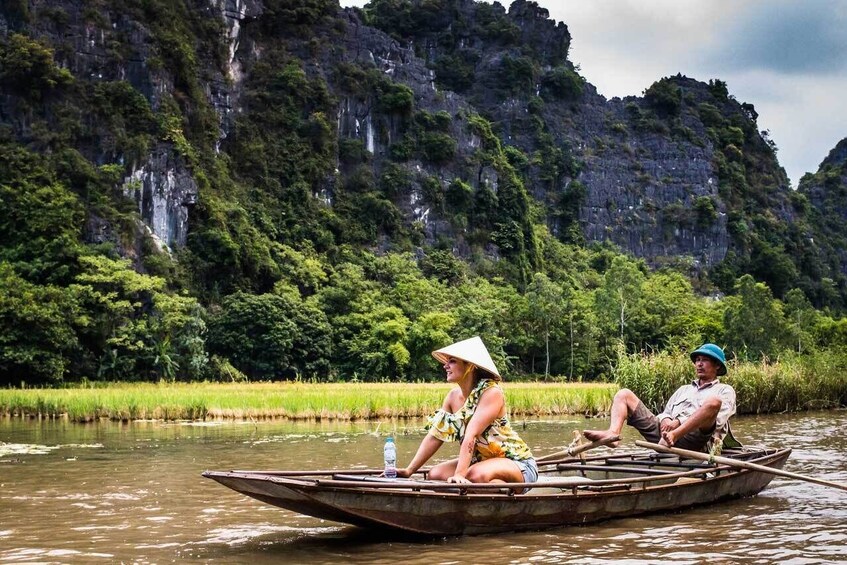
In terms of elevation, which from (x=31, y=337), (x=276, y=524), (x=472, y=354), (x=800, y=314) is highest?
(x=800, y=314)

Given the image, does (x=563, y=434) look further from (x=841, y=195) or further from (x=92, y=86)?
(x=841, y=195)

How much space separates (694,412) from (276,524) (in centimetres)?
461

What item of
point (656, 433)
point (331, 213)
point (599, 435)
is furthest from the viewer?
point (331, 213)

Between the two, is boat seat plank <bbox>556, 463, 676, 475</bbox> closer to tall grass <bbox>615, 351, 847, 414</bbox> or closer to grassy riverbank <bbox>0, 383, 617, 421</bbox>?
tall grass <bbox>615, 351, 847, 414</bbox>

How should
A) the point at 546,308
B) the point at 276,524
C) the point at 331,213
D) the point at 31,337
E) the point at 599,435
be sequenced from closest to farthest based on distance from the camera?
the point at 276,524
the point at 599,435
the point at 31,337
the point at 546,308
the point at 331,213

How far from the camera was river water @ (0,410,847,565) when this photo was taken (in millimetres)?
8344

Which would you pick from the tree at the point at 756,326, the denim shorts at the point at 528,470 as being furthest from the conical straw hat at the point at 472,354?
the tree at the point at 756,326

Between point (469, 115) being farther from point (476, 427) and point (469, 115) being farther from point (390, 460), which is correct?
point (476, 427)

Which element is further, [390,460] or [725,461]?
[725,461]

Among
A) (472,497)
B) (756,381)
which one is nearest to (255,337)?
(756,381)

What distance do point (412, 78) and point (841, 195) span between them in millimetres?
68192

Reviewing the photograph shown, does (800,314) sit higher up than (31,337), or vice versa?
(800,314)

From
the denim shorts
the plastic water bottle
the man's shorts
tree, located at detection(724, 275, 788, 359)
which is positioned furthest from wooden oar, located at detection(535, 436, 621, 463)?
tree, located at detection(724, 275, 788, 359)

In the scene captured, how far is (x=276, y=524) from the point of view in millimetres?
9773
